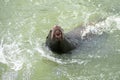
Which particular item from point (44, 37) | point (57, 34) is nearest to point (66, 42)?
point (57, 34)

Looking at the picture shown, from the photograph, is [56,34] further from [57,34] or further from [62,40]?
[62,40]

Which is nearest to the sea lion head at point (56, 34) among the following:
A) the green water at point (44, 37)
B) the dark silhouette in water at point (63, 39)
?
the dark silhouette in water at point (63, 39)

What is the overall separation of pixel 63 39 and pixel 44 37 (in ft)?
3.87

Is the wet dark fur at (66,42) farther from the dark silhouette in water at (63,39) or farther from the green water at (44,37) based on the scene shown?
the green water at (44,37)

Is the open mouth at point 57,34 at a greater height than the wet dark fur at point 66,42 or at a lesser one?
greater

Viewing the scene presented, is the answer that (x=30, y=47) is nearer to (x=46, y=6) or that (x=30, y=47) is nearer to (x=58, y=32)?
(x=58, y=32)

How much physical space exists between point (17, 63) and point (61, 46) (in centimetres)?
120

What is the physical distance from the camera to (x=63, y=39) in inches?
323

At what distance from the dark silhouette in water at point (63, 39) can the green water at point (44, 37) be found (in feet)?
0.55

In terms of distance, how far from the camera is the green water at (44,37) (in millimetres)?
8172

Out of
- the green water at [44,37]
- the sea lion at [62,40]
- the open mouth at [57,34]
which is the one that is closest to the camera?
the open mouth at [57,34]

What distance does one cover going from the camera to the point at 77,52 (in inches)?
339

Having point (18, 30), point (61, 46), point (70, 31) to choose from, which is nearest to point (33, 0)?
point (18, 30)

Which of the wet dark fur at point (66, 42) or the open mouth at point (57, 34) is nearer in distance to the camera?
the open mouth at point (57, 34)
